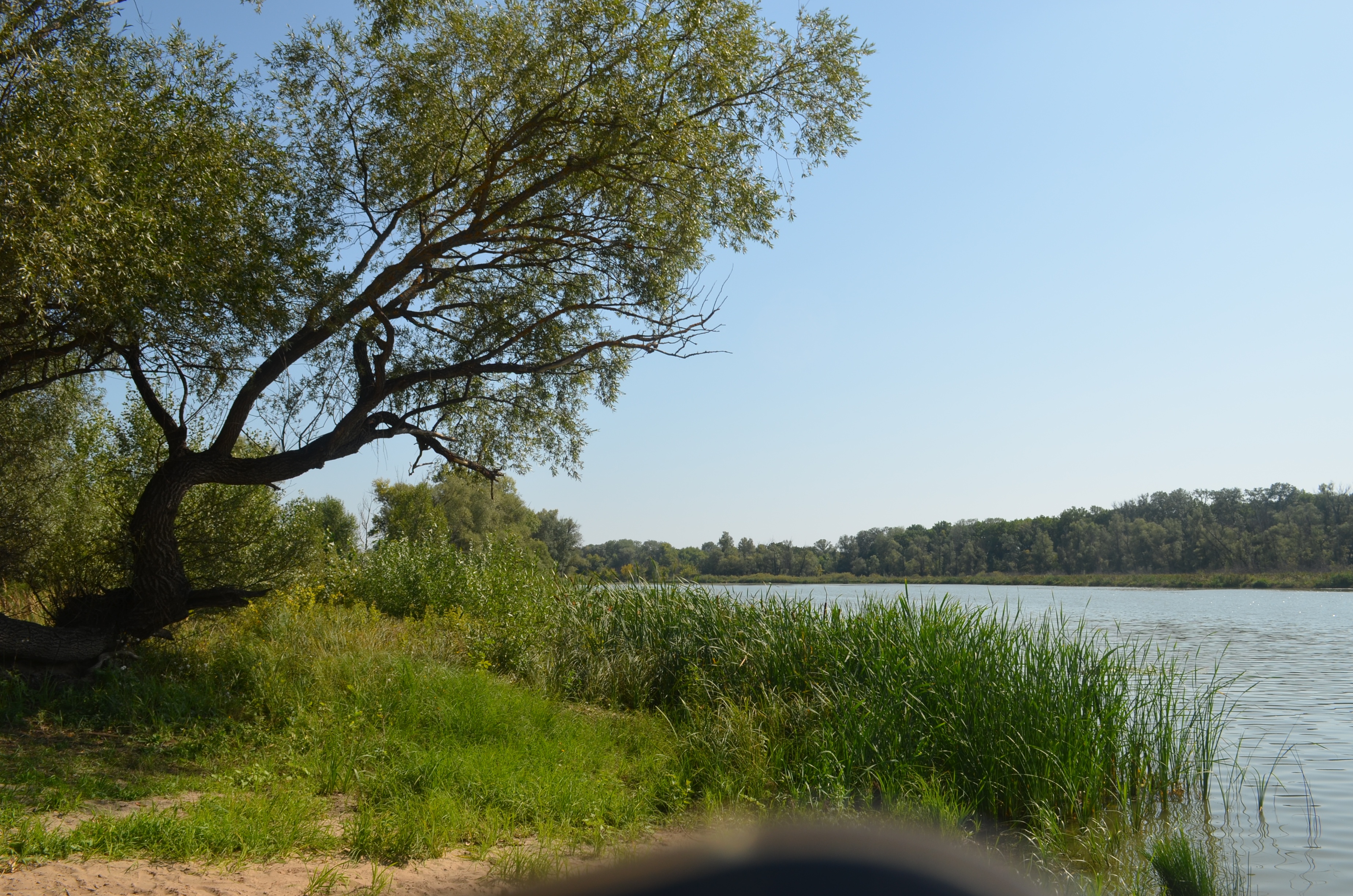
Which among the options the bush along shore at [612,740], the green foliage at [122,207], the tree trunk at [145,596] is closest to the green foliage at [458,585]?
the bush along shore at [612,740]

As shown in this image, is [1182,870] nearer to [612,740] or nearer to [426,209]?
[612,740]

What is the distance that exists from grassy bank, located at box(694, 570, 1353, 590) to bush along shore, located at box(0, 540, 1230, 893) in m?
41.7

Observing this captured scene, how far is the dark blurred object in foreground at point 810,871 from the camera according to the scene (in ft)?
2.90

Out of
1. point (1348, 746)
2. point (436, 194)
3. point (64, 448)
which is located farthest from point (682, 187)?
point (1348, 746)

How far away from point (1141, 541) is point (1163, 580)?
5.49 metres

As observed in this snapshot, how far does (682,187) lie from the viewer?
10.3 metres

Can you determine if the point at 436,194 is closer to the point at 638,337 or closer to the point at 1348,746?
the point at 638,337

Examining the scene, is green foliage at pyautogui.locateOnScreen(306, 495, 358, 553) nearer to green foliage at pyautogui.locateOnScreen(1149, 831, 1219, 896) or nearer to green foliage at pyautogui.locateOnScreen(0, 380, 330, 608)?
green foliage at pyautogui.locateOnScreen(0, 380, 330, 608)

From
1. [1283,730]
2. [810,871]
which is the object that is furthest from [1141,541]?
[810,871]

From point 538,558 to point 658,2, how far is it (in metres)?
10.5

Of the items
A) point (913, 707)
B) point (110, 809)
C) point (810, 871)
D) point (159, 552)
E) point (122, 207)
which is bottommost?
point (110, 809)

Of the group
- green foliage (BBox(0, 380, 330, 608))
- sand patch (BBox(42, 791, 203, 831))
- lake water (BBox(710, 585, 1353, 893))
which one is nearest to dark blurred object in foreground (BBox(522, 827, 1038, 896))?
sand patch (BBox(42, 791, 203, 831))

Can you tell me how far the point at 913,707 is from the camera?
820 centimetres

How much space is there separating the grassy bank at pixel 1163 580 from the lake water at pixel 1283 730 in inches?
982
